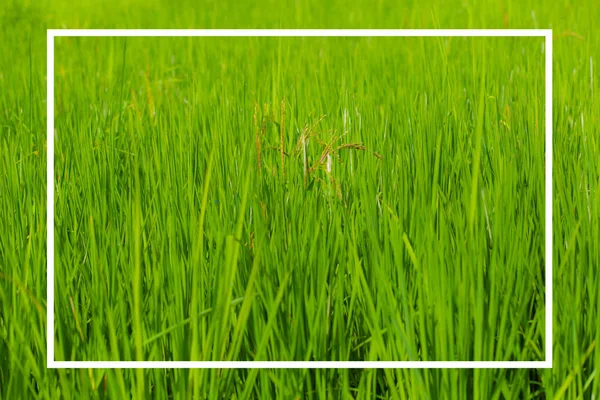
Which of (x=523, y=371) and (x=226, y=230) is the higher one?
(x=226, y=230)

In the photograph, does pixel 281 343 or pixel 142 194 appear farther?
pixel 142 194

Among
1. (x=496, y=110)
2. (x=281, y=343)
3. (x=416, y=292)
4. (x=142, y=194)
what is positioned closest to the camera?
(x=281, y=343)

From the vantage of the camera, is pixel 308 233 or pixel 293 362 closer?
pixel 293 362

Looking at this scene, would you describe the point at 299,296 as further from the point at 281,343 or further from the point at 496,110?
the point at 496,110

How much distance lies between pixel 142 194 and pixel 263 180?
255 millimetres

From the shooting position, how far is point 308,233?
126 centimetres

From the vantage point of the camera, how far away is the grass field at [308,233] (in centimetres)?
116

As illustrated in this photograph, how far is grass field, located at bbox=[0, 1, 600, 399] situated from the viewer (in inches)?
45.5

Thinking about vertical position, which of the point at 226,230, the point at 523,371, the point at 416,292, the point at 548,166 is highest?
the point at 548,166

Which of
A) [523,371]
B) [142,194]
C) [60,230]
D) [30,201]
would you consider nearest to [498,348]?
[523,371]

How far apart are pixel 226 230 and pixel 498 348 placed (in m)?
0.54

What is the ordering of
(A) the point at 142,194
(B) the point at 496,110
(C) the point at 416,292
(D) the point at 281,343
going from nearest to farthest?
1. (D) the point at 281,343
2. (C) the point at 416,292
3. (A) the point at 142,194
4. (B) the point at 496,110

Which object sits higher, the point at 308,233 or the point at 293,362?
the point at 308,233

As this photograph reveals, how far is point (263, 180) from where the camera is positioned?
130 centimetres
